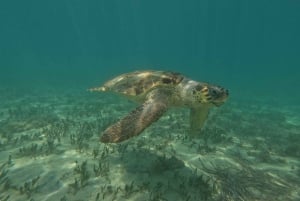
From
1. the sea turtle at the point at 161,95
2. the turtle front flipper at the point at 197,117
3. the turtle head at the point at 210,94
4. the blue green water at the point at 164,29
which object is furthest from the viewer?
the blue green water at the point at 164,29

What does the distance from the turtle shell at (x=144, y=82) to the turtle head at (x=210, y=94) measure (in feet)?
2.87

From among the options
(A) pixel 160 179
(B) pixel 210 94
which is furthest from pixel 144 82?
(A) pixel 160 179

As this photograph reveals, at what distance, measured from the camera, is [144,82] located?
883cm

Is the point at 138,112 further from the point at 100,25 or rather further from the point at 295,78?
the point at 100,25

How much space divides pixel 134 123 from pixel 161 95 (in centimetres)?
193

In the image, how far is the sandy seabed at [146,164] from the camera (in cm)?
688

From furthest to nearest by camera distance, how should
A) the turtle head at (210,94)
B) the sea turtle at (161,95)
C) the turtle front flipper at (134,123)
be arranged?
the turtle head at (210,94), the sea turtle at (161,95), the turtle front flipper at (134,123)

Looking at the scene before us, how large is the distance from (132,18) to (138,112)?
181153 mm

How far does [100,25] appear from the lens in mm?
196500

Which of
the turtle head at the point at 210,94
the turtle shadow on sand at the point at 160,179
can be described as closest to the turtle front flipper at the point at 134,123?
the turtle head at the point at 210,94

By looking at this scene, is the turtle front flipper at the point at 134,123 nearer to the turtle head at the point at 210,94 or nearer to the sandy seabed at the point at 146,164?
the turtle head at the point at 210,94

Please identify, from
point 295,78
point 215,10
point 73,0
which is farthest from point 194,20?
point 295,78

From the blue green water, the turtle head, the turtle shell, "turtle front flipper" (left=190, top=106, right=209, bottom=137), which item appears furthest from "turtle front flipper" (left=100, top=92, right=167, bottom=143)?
the blue green water

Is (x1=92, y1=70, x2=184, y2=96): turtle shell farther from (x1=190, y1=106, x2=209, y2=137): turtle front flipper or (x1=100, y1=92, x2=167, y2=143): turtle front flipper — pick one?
(x1=100, y1=92, x2=167, y2=143): turtle front flipper
